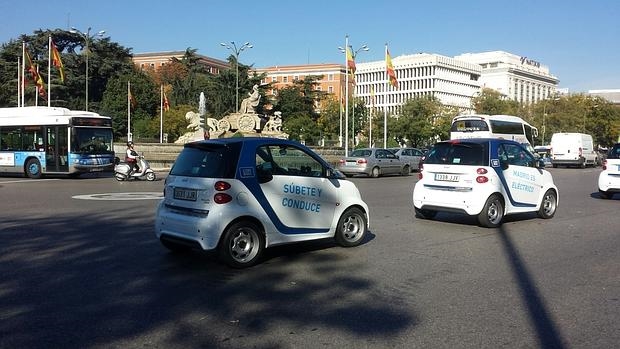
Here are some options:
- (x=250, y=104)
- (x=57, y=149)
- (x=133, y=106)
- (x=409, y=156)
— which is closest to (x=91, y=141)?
(x=57, y=149)

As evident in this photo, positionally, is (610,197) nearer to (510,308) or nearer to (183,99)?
A: (510,308)

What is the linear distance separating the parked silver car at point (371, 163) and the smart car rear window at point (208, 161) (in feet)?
68.9

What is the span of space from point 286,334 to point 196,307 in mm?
1181

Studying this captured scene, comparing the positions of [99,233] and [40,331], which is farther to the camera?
[99,233]

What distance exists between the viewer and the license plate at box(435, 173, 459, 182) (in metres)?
11.0

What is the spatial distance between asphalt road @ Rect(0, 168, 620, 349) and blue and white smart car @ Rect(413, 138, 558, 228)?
1.64 ft

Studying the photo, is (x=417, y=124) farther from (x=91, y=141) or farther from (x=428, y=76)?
(x=428, y=76)

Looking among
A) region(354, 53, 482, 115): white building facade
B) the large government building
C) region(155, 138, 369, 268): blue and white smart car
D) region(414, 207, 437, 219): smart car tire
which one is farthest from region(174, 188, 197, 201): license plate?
region(354, 53, 482, 115): white building facade

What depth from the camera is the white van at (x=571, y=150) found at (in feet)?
143

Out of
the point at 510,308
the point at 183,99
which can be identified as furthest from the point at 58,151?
the point at 183,99

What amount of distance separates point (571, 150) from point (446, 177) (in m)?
36.7

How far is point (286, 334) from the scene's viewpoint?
Answer: 16.1 ft

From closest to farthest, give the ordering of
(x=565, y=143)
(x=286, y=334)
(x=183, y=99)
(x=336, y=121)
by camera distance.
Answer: (x=286, y=334)
(x=565, y=143)
(x=336, y=121)
(x=183, y=99)

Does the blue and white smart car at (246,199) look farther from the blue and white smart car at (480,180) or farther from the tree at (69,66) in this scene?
the tree at (69,66)
